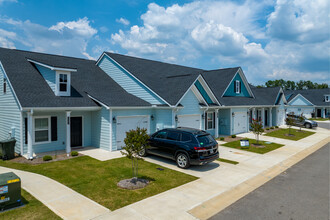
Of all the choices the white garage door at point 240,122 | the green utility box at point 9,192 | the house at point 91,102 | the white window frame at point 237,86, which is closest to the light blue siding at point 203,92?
the house at point 91,102

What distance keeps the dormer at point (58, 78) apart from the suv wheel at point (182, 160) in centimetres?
906

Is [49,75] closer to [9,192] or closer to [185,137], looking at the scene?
[9,192]

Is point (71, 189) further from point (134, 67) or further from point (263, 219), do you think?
point (134, 67)

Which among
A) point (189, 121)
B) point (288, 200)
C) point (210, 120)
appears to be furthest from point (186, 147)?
point (210, 120)

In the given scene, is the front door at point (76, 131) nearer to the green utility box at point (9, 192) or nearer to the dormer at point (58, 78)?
the dormer at point (58, 78)

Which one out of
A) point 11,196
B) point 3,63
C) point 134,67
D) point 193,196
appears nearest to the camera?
point 11,196

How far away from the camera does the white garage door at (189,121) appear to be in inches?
673

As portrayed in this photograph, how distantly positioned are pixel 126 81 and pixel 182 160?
34.8 feet

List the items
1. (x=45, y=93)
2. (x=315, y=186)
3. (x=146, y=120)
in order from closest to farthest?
(x=315, y=186) < (x=45, y=93) < (x=146, y=120)

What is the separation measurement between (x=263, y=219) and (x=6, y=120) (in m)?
15.8

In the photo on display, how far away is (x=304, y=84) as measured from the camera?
12069 cm

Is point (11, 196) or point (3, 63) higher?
point (3, 63)

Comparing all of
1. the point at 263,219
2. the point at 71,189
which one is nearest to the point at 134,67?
the point at 71,189

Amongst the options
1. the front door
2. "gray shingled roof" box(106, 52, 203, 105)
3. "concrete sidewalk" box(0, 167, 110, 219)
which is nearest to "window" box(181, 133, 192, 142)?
"gray shingled roof" box(106, 52, 203, 105)
